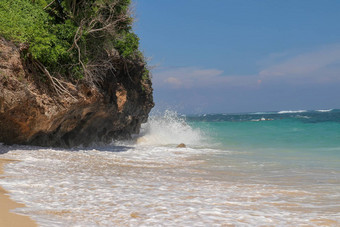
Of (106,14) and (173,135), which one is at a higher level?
(106,14)

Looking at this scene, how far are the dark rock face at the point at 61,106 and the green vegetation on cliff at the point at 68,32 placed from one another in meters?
0.43

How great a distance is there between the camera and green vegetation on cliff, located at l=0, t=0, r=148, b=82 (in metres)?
9.48

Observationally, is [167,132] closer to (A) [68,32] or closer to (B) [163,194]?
(A) [68,32]

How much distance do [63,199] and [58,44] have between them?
6.68 metres

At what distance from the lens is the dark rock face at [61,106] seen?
895 centimetres

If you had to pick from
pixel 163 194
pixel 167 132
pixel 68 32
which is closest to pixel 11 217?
Result: pixel 163 194

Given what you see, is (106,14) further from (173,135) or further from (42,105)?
(173,135)

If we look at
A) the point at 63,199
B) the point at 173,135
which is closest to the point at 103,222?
the point at 63,199

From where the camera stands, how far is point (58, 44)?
398 inches

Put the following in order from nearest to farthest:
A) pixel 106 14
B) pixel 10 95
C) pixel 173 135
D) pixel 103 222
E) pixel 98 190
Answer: pixel 103 222 < pixel 98 190 < pixel 10 95 < pixel 106 14 < pixel 173 135

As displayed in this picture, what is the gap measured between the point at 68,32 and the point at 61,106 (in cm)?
231

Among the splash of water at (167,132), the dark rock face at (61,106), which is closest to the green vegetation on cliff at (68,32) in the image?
the dark rock face at (61,106)

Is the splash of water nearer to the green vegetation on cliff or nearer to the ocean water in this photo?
the green vegetation on cliff

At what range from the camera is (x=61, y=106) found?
10156 mm
